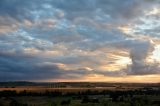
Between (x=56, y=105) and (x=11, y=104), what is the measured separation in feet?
66.0

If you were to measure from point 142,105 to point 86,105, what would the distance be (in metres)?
24.3

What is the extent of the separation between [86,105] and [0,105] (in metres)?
37.5

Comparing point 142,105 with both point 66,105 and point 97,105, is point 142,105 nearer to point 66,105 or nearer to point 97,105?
point 97,105

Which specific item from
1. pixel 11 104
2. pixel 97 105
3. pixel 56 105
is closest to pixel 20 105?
pixel 11 104

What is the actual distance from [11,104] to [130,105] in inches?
2047

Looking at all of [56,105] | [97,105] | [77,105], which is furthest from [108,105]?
[56,105]

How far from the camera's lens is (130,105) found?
13712 cm

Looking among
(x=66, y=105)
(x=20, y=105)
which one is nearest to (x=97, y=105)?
(x=66, y=105)

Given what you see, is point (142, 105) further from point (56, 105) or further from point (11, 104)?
point (11, 104)

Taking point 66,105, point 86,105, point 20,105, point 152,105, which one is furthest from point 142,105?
point 20,105

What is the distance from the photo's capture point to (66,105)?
142m

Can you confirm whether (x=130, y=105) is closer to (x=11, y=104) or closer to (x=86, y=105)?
(x=86, y=105)

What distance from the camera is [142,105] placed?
5443 inches

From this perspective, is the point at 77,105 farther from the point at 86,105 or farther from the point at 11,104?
the point at 11,104
